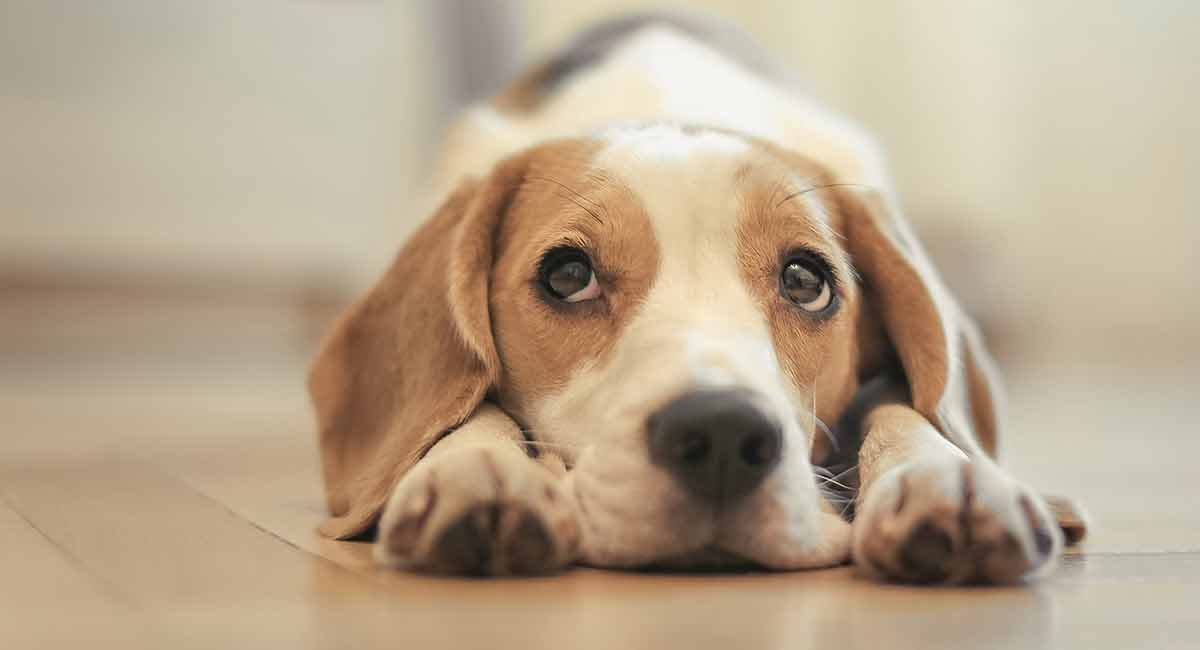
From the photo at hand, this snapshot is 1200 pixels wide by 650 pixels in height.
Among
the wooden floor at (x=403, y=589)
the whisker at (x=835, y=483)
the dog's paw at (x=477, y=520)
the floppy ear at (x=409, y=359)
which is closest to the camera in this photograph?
the wooden floor at (x=403, y=589)

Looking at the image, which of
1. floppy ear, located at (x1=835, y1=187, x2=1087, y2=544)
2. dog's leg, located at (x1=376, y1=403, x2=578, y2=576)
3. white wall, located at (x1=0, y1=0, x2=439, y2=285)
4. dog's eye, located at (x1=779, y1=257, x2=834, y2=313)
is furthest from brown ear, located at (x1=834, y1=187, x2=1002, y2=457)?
white wall, located at (x1=0, y1=0, x2=439, y2=285)

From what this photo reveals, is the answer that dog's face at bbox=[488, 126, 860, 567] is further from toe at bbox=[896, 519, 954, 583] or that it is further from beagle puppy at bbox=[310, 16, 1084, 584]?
toe at bbox=[896, 519, 954, 583]

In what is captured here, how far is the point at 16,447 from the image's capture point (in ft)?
11.9

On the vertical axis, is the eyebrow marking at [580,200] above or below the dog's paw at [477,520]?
above

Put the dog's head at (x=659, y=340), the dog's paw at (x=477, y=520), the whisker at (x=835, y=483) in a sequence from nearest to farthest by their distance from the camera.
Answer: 1. the dog's paw at (x=477, y=520)
2. the dog's head at (x=659, y=340)
3. the whisker at (x=835, y=483)

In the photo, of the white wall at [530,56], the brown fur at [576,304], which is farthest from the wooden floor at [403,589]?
the white wall at [530,56]

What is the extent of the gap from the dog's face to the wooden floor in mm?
99

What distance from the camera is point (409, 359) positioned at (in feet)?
7.82

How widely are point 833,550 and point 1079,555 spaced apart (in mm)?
458

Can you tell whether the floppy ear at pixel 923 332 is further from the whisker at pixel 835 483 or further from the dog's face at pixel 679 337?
the whisker at pixel 835 483

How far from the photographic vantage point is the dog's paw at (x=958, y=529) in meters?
1.69

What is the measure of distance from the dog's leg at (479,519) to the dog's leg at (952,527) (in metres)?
0.41

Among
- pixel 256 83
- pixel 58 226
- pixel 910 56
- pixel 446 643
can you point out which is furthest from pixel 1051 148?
pixel 446 643

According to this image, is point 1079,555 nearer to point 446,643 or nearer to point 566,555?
point 566,555
